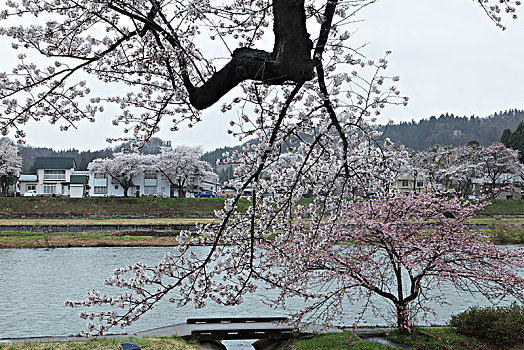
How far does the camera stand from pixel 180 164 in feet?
156

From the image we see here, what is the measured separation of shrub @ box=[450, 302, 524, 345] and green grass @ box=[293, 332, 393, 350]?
164 centimetres

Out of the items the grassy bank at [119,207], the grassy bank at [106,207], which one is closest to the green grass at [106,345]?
the grassy bank at [119,207]

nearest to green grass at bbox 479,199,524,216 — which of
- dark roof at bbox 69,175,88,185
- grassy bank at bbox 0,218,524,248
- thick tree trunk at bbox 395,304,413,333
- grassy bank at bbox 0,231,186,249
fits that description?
grassy bank at bbox 0,218,524,248

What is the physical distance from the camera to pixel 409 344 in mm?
6719

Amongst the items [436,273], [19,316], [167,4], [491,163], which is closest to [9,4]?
[167,4]

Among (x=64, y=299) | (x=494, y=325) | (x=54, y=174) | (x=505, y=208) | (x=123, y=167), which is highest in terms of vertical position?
(x=123, y=167)

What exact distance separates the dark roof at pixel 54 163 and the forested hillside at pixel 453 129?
46.5m

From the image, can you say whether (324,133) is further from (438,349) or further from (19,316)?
(19,316)

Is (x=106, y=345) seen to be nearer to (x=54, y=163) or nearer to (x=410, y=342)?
(x=410, y=342)

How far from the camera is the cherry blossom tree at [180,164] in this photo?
47344mm

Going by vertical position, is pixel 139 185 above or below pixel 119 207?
above

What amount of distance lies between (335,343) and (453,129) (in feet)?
263

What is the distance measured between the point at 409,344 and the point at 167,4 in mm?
5799


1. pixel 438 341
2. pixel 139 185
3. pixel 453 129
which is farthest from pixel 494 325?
pixel 453 129
